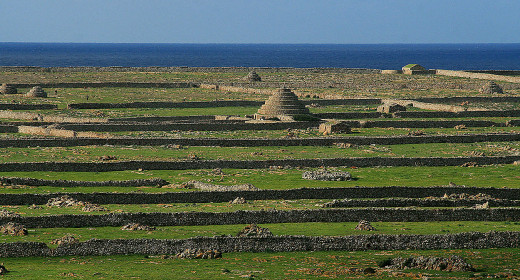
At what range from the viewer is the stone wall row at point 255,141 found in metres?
60.0

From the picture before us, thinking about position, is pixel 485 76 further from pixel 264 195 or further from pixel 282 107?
pixel 264 195

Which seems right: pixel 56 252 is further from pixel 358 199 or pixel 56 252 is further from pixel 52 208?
pixel 358 199

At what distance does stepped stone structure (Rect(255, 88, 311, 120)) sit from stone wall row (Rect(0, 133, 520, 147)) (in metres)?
13.2

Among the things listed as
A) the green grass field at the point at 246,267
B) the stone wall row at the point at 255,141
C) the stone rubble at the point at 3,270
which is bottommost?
the stone wall row at the point at 255,141

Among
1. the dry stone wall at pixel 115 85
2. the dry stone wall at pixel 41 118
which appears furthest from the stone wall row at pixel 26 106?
the dry stone wall at pixel 115 85

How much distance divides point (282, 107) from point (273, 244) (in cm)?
4242

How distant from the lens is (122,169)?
5272 centimetres

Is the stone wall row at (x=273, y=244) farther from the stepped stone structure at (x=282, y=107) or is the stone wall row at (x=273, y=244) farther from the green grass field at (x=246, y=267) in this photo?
the stepped stone structure at (x=282, y=107)

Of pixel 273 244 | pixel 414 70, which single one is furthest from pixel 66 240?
pixel 414 70

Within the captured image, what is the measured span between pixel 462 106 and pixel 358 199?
4616 cm

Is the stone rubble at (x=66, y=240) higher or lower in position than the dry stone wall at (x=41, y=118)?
higher

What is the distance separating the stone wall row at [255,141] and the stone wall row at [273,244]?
84.0 feet

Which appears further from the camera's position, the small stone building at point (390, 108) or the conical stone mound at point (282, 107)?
the small stone building at point (390, 108)

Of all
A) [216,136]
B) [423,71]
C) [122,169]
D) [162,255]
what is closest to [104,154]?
[122,169]
